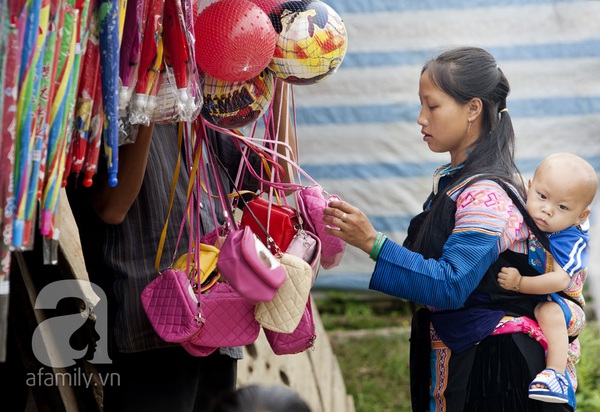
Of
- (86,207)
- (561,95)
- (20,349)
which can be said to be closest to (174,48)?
(86,207)

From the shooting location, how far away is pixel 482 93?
2.60 m

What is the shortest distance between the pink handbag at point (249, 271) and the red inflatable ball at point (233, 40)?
408mm

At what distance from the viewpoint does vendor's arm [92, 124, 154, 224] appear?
2174mm

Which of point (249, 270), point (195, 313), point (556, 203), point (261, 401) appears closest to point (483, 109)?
point (556, 203)

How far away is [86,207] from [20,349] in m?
0.59

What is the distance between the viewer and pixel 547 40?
481cm

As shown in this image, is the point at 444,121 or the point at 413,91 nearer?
the point at 444,121

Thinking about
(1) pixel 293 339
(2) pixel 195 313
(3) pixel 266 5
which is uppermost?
(3) pixel 266 5

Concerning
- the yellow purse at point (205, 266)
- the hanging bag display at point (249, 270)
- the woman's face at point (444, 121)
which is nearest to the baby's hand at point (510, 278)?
the woman's face at point (444, 121)

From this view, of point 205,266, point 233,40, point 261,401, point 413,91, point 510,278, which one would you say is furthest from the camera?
point 413,91

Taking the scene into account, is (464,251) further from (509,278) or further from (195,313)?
(195,313)

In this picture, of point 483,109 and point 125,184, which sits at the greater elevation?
point 483,109

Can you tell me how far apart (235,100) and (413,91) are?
293cm

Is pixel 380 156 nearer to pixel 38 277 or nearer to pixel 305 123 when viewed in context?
pixel 305 123
